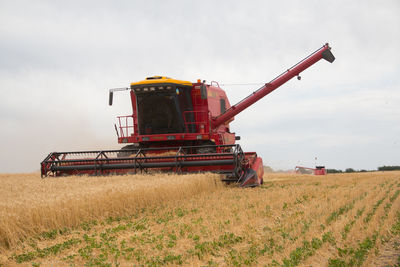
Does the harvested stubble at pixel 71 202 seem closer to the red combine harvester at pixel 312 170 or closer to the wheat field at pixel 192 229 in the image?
the wheat field at pixel 192 229

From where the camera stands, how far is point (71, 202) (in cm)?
589

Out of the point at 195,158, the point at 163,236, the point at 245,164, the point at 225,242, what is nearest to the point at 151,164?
the point at 195,158

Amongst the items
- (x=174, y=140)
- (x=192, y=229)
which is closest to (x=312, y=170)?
(x=174, y=140)

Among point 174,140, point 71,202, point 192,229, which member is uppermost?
point 174,140

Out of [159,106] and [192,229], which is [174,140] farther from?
[192,229]

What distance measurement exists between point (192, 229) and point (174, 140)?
6.72 metres

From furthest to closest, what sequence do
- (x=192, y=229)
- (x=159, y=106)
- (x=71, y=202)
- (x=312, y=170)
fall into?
1. (x=312, y=170)
2. (x=159, y=106)
3. (x=71, y=202)
4. (x=192, y=229)

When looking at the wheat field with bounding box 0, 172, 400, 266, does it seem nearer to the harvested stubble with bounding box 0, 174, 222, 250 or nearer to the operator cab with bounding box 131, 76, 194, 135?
the harvested stubble with bounding box 0, 174, 222, 250

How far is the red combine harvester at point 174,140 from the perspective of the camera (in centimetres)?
1049

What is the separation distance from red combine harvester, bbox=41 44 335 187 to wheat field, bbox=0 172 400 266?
256 centimetres

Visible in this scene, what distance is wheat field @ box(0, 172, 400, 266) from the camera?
407 cm

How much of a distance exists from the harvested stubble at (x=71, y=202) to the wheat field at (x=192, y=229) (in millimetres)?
14

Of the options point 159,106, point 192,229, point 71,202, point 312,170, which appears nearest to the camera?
point 192,229

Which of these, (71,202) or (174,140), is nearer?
(71,202)
